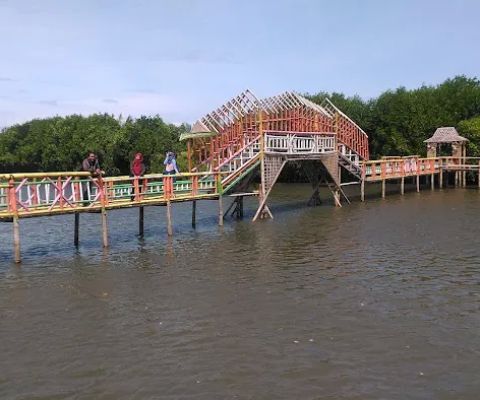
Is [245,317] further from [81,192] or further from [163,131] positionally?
[163,131]

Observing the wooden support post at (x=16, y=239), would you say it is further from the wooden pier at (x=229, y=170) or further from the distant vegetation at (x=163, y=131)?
the distant vegetation at (x=163, y=131)

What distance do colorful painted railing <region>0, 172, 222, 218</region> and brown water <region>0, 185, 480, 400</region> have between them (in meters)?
1.68

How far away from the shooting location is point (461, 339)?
1018 cm

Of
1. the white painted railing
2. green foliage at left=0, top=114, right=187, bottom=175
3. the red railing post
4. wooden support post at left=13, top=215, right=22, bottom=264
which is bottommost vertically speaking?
wooden support post at left=13, top=215, right=22, bottom=264

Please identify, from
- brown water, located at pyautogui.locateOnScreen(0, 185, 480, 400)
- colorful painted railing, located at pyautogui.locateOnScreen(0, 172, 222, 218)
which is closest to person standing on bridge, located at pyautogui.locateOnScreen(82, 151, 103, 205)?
colorful painted railing, located at pyautogui.locateOnScreen(0, 172, 222, 218)

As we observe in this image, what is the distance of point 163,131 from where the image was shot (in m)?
69.0

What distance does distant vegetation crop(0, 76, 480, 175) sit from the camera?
50.7m

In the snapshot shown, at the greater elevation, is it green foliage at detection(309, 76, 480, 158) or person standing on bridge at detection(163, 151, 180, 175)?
green foliage at detection(309, 76, 480, 158)

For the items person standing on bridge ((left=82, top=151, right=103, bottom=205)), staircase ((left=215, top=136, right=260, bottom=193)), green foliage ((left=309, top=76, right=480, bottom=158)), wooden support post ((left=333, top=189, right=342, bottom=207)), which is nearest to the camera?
person standing on bridge ((left=82, top=151, right=103, bottom=205))

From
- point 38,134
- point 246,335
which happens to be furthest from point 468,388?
point 38,134

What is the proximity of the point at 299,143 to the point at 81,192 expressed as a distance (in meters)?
12.3

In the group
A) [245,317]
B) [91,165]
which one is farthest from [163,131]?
[245,317]

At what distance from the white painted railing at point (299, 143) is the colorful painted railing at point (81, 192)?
11.8 feet

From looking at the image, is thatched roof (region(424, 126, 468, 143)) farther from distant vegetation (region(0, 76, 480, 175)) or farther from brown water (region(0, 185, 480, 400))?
brown water (region(0, 185, 480, 400))
